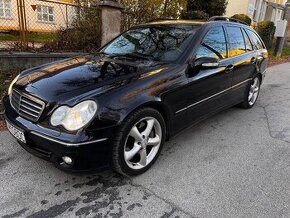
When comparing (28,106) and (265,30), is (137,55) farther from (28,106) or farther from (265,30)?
(265,30)

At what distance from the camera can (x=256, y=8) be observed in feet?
78.1

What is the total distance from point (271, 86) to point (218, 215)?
5986mm

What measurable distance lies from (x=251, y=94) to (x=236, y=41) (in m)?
1.34

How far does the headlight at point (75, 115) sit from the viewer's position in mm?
2633

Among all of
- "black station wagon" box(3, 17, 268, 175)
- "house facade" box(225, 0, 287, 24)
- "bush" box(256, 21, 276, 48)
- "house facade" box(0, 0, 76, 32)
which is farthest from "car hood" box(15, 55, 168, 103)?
"house facade" box(225, 0, 287, 24)

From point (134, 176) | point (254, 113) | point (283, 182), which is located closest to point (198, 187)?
point (134, 176)

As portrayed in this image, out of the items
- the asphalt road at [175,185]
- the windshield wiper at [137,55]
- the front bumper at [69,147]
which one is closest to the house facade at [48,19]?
the windshield wiper at [137,55]

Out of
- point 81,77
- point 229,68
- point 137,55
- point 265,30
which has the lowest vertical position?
point 265,30

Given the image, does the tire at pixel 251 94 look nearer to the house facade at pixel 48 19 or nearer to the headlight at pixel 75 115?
the headlight at pixel 75 115

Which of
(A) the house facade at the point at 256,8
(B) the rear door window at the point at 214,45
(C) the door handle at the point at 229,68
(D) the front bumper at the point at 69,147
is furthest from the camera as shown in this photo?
(A) the house facade at the point at 256,8

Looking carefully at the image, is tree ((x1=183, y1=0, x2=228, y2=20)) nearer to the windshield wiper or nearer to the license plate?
the windshield wiper

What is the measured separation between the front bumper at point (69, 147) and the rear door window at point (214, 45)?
1.79m

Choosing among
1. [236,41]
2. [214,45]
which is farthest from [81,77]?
[236,41]

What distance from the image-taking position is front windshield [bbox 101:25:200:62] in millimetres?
3738
